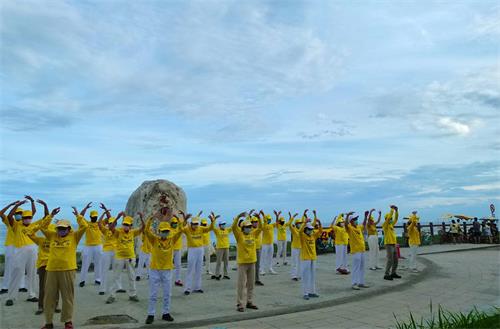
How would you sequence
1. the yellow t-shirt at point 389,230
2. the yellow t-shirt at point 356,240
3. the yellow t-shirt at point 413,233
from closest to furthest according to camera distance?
the yellow t-shirt at point 356,240 < the yellow t-shirt at point 389,230 < the yellow t-shirt at point 413,233

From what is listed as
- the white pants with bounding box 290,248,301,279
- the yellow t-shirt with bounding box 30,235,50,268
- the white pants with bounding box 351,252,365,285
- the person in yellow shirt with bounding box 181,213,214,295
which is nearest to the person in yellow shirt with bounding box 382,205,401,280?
the white pants with bounding box 351,252,365,285

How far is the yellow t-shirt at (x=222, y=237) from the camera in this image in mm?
12094

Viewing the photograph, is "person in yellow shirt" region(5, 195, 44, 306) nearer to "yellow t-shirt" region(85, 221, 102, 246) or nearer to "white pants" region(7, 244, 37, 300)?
"white pants" region(7, 244, 37, 300)

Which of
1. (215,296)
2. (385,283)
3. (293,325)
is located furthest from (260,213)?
(385,283)

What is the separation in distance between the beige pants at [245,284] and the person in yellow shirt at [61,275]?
3307mm

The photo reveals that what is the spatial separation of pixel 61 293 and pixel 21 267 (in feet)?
8.94

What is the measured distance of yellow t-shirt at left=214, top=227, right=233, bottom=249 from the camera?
1209cm

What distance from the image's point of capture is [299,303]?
905 centimetres

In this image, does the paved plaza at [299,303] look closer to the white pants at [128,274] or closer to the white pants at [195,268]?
the white pants at [128,274]

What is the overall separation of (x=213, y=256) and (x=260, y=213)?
8.63 meters

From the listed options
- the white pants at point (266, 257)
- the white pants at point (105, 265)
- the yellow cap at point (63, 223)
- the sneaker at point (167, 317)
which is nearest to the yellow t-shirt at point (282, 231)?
the white pants at point (266, 257)

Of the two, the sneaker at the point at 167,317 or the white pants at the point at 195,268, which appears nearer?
the sneaker at the point at 167,317

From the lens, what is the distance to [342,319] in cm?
781

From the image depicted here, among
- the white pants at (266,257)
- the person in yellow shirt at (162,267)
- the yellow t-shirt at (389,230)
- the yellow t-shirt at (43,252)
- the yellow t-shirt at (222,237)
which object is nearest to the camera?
the person in yellow shirt at (162,267)
